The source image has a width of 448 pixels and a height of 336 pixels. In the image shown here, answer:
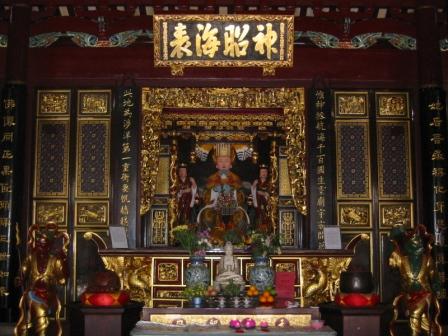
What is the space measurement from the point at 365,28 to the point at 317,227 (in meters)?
2.16

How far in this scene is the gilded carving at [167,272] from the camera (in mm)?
6488

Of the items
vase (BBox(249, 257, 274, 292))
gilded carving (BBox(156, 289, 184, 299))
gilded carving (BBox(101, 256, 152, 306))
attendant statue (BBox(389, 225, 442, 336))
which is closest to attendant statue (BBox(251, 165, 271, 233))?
gilded carving (BBox(156, 289, 184, 299))

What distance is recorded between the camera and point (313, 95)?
285 inches

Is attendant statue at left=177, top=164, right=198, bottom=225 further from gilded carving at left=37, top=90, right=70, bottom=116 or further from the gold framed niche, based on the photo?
gilded carving at left=37, top=90, right=70, bottom=116

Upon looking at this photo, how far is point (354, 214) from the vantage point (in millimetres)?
7086

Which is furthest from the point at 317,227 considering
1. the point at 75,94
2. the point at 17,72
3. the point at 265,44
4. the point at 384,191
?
the point at 17,72

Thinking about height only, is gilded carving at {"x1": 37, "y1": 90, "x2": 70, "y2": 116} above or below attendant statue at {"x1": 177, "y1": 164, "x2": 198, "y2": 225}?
above

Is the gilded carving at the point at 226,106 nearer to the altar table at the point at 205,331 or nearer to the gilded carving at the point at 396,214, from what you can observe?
the gilded carving at the point at 396,214

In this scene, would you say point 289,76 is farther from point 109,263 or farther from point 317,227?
point 109,263

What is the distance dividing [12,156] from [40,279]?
60.7 inches

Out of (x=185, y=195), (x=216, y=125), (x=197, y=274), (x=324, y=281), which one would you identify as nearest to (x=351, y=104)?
(x=216, y=125)

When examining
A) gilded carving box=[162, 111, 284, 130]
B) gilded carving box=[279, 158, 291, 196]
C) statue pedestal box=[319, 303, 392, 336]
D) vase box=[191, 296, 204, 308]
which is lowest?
statue pedestal box=[319, 303, 392, 336]

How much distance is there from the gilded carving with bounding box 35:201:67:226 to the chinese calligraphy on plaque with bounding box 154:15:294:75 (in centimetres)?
175

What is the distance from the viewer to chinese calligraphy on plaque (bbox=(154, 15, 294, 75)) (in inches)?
256
